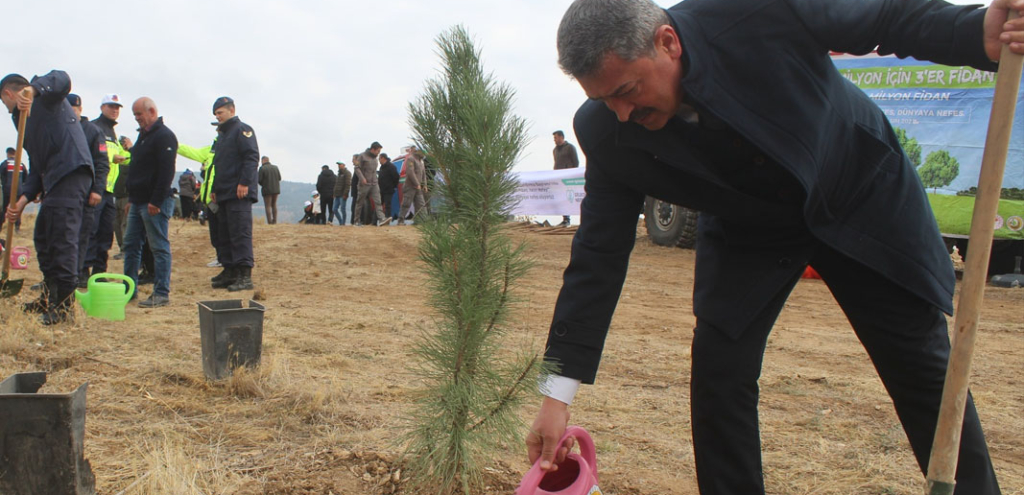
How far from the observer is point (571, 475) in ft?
6.77

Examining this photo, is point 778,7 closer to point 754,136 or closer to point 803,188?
point 754,136

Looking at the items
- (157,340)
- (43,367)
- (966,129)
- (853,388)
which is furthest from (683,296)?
(43,367)

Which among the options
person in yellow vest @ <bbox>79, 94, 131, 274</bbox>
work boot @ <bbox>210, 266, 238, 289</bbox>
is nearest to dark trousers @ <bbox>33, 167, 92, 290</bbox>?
person in yellow vest @ <bbox>79, 94, 131, 274</bbox>

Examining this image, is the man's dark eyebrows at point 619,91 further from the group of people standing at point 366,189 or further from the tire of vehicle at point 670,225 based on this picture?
the group of people standing at point 366,189

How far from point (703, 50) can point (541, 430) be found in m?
1.03

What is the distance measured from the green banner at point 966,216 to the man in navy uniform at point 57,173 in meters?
9.30

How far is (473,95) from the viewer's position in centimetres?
210

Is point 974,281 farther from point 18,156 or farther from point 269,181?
point 269,181

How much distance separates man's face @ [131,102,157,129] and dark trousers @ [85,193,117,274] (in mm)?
1151

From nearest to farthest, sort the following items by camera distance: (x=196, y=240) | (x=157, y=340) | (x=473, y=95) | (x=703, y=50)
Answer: (x=703, y=50), (x=473, y=95), (x=157, y=340), (x=196, y=240)

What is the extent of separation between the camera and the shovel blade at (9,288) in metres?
5.34

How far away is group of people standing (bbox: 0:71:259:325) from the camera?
17.3 ft

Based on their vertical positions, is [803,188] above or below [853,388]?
above

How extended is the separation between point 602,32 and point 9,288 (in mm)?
5615
